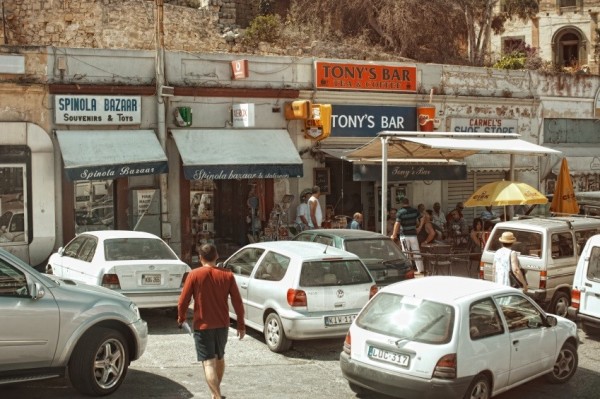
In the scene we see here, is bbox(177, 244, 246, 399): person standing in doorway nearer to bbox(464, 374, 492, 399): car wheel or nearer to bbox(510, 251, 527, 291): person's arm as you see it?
bbox(464, 374, 492, 399): car wheel

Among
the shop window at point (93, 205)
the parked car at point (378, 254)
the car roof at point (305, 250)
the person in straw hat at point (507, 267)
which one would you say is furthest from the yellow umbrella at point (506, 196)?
the shop window at point (93, 205)

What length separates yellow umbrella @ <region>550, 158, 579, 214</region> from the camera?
19.3m

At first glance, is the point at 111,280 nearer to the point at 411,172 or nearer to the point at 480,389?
the point at 480,389

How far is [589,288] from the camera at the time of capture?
12148mm

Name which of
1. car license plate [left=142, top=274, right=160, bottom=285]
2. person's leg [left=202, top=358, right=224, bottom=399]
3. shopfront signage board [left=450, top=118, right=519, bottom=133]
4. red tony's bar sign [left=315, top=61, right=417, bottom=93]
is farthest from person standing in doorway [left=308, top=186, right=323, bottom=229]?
person's leg [left=202, top=358, right=224, bottom=399]

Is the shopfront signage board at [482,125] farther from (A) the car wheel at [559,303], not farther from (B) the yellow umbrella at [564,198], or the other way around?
(A) the car wheel at [559,303]

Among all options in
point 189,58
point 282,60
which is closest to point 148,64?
point 189,58

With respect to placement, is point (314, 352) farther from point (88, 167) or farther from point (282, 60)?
point (282, 60)

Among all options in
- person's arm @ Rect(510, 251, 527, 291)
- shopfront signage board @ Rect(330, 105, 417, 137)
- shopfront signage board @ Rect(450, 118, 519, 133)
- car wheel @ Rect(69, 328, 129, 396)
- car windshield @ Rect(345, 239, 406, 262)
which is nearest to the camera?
car wheel @ Rect(69, 328, 129, 396)

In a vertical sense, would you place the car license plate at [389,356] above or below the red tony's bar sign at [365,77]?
below

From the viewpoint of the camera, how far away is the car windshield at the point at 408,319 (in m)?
8.55

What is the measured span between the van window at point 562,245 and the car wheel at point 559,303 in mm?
660

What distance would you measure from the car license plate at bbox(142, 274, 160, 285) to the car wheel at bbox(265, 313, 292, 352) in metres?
2.03

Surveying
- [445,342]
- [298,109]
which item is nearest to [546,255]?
[445,342]
